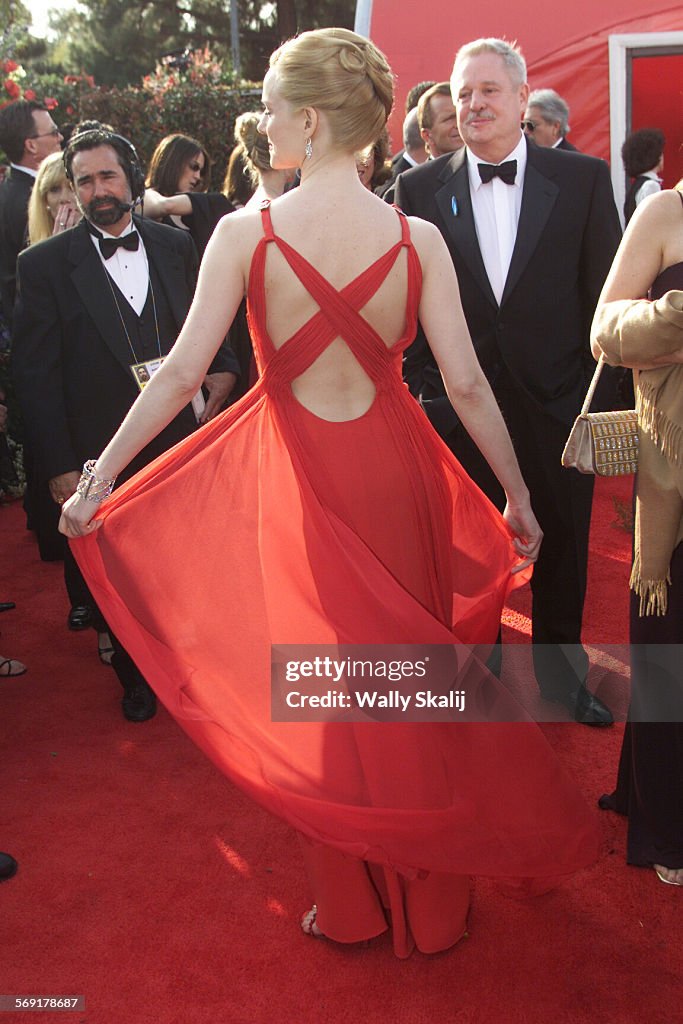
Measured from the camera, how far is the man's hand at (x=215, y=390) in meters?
4.14

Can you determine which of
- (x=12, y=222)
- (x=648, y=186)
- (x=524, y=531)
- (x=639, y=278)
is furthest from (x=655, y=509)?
(x=648, y=186)

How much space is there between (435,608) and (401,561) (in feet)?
0.63

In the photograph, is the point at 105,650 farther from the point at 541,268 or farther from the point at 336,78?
the point at 336,78

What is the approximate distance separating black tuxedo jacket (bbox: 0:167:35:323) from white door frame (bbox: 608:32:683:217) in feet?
17.0

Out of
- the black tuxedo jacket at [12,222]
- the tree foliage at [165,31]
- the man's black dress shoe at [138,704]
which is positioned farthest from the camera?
the tree foliage at [165,31]

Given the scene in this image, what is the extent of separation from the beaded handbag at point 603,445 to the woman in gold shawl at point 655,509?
0.13 feet

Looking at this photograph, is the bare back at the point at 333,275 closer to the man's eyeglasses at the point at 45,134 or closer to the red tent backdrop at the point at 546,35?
the man's eyeglasses at the point at 45,134

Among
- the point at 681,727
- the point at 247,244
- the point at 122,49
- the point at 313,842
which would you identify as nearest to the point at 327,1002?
the point at 313,842

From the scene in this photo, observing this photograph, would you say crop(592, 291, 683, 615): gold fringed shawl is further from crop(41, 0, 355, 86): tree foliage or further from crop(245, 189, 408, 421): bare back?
crop(41, 0, 355, 86): tree foliage

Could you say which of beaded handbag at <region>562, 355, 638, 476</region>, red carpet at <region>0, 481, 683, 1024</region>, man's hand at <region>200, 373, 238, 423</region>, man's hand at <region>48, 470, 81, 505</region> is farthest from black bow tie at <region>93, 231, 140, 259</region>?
beaded handbag at <region>562, 355, 638, 476</region>

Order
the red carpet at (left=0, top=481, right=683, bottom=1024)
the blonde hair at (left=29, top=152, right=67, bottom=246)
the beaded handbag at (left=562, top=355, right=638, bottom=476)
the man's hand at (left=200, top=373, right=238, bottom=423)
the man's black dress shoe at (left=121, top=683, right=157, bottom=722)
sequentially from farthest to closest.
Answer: the blonde hair at (left=29, top=152, right=67, bottom=246) → the man's hand at (left=200, top=373, right=238, bottom=423) → the man's black dress shoe at (left=121, top=683, right=157, bottom=722) → the beaded handbag at (left=562, top=355, right=638, bottom=476) → the red carpet at (left=0, top=481, right=683, bottom=1024)

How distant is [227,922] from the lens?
110 inches

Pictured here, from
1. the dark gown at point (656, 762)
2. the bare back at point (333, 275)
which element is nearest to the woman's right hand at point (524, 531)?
the dark gown at point (656, 762)

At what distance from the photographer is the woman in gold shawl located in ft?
8.18
